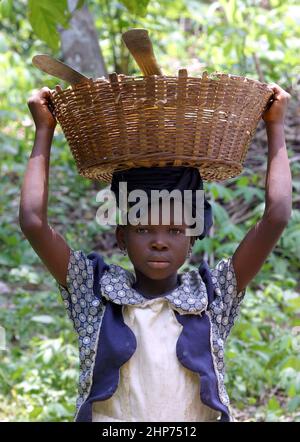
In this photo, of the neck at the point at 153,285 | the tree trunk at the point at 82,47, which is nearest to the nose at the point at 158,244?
the neck at the point at 153,285

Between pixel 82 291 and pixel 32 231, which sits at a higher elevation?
pixel 32 231

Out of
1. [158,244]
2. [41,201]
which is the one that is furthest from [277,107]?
[41,201]

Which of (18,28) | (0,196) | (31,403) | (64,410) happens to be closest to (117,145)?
(64,410)

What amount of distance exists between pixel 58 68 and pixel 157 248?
58cm

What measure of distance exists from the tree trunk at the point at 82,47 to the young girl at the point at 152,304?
4.38 metres

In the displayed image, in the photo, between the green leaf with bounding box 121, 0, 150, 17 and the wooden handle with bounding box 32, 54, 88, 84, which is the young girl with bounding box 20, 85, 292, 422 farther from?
the green leaf with bounding box 121, 0, 150, 17

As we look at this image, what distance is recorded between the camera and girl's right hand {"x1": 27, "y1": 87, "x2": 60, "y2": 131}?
A: 2395 mm

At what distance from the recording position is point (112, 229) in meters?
6.77

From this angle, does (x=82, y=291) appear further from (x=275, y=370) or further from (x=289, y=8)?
(x=289, y=8)

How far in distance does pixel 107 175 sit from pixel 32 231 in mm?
319

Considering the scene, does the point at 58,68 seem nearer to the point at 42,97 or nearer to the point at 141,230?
the point at 42,97

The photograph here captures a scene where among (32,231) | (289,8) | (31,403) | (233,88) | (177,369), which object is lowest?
(31,403)

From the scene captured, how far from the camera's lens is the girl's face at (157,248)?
2.39 meters

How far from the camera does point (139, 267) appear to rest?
2428mm
